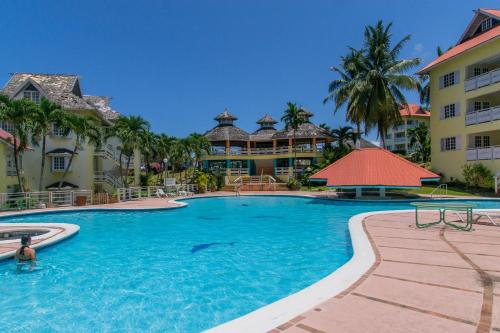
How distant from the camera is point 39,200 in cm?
2089

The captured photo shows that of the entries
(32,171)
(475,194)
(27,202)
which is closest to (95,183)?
(32,171)

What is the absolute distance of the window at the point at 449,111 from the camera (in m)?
28.2

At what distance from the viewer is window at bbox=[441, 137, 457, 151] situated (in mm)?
27797

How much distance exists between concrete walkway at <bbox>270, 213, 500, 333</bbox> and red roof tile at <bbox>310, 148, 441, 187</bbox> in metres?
15.4

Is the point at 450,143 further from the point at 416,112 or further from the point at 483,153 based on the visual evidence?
the point at 416,112

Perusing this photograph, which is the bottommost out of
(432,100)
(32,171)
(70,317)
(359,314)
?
(70,317)

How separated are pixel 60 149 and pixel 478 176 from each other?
33.6 metres

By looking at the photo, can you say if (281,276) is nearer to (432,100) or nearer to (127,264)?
(127,264)

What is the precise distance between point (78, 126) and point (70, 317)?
20.0 meters

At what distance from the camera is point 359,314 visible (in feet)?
13.1

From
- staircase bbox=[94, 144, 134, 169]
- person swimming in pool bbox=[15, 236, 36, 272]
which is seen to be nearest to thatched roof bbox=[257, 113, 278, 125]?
staircase bbox=[94, 144, 134, 169]

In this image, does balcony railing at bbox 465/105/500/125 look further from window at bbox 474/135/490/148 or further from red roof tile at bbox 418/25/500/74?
red roof tile at bbox 418/25/500/74

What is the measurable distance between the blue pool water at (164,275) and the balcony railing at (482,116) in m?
18.6

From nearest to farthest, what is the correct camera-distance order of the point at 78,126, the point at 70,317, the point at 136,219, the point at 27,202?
the point at 70,317, the point at 136,219, the point at 27,202, the point at 78,126
